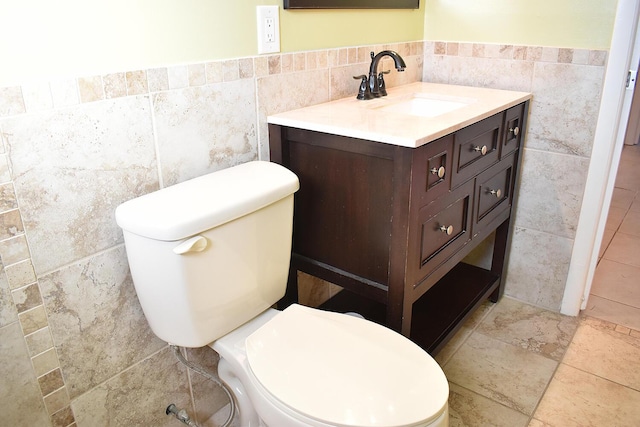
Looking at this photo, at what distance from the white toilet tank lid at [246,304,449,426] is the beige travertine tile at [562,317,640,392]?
0.96 m

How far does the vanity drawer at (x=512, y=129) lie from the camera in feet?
5.72

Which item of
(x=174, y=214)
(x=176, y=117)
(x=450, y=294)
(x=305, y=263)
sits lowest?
(x=450, y=294)

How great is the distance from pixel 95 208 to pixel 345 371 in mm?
646

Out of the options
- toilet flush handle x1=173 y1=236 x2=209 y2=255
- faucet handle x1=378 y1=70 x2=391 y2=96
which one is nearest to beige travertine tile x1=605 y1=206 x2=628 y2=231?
faucet handle x1=378 y1=70 x2=391 y2=96

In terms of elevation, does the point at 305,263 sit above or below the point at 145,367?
above

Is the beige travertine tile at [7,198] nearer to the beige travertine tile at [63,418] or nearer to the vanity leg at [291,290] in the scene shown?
the beige travertine tile at [63,418]

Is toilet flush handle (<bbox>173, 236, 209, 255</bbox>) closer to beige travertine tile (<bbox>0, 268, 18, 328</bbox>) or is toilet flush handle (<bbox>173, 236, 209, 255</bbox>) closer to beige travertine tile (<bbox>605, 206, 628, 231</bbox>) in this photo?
beige travertine tile (<bbox>0, 268, 18, 328</bbox>)

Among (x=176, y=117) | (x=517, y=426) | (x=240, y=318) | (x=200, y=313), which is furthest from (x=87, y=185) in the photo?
(x=517, y=426)

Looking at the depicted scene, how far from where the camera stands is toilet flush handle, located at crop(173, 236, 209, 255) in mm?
1059

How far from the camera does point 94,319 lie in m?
1.20

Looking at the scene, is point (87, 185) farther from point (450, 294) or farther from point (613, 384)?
point (613, 384)

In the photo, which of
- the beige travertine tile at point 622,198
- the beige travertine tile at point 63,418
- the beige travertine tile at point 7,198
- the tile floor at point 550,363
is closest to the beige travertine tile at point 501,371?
the tile floor at point 550,363

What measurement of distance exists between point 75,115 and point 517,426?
4.73 feet

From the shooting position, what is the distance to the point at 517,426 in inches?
60.4
